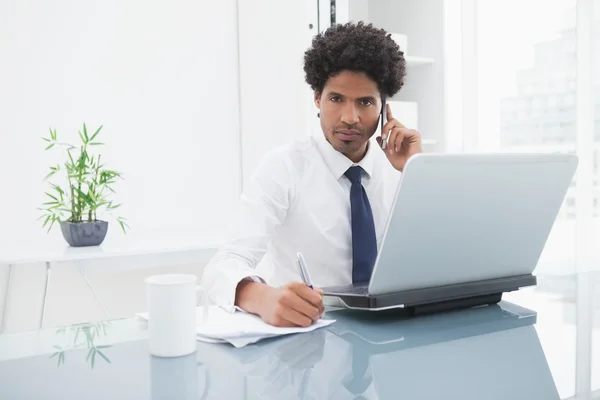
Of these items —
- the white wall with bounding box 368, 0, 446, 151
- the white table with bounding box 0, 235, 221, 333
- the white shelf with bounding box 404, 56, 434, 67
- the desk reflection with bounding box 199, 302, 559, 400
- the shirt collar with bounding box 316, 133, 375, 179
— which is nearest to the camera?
the desk reflection with bounding box 199, 302, 559, 400

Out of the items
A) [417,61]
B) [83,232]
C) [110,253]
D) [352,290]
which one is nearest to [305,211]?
[352,290]

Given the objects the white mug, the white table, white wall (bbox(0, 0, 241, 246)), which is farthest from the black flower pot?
the white mug

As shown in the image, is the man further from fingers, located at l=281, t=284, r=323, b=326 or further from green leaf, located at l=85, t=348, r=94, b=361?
green leaf, located at l=85, t=348, r=94, b=361

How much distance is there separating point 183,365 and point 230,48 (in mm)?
2697

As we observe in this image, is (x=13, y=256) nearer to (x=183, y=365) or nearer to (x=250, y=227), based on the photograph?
(x=250, y=227)

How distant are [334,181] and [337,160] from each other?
0.19 ft

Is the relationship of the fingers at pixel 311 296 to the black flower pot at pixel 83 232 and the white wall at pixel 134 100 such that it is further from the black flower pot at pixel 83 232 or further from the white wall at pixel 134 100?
the white wall at pixel 134 100

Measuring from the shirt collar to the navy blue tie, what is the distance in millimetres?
83

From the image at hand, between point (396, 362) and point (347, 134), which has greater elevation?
point (347, 134)

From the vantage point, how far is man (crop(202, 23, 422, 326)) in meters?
1.52

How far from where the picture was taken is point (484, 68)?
3383mm

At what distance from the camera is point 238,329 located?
915mm

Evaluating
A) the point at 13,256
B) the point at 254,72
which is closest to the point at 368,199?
the point at 13,256

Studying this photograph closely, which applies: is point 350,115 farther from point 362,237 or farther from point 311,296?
point 311,296
